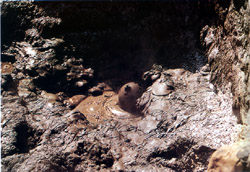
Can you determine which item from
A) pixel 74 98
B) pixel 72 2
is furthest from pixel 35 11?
pixel 74 98

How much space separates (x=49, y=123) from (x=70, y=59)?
186 cm

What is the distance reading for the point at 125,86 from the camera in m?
4.18

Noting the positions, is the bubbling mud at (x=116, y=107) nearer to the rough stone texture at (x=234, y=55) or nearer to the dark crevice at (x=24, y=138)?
the dark crevice at (x=24, y=138)

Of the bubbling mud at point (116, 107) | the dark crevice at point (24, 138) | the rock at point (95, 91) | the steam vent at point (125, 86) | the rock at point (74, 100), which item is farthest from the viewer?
the rock at point (95, 91)

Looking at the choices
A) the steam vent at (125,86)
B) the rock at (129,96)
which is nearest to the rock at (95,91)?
the steam vent at (125,86)

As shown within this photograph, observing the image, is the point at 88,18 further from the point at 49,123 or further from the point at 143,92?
the point at 49,123

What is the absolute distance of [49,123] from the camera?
3.51 metres

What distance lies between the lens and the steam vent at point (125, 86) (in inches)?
118

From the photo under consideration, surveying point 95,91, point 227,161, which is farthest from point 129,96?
point 227,161

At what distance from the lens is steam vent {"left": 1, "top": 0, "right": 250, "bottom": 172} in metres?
2.99

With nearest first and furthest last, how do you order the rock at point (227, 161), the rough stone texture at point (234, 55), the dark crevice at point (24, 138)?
the rock at point (227, 161), the rough stone texture at point (234, 55), the dark crevice at point (24, 138)

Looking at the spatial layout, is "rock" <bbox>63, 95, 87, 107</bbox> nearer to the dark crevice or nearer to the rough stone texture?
the dark crevice

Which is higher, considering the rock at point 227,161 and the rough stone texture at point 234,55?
the rough stone texture at point 234,55

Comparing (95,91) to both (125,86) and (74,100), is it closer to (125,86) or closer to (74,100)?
(74,100)
